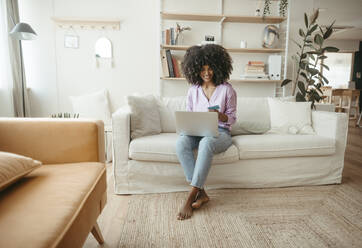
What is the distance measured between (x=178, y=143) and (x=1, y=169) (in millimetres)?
1123

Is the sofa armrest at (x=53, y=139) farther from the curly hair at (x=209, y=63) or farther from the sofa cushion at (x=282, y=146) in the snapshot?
the sofa cushion at (x=282, y=146)

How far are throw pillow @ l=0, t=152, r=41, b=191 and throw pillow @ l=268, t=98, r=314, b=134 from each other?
6.45ft

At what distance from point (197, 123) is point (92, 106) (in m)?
1.84

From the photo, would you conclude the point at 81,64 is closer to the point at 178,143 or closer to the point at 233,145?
the point at 178,143

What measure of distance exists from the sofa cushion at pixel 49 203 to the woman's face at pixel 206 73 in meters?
1.13

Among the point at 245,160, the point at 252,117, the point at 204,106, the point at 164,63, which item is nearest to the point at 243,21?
the point at 164,63

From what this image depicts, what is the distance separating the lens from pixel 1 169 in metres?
0.82

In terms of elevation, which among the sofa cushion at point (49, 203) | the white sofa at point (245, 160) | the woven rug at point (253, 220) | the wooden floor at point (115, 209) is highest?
the sofa cushion at point (49, 203)

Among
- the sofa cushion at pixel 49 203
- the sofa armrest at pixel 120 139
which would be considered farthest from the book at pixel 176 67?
the sofa cushion at pixel 49 203

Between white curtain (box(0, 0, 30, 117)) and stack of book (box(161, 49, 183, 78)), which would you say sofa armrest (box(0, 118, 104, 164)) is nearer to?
white curtain (box(0, 0, 30, 117))

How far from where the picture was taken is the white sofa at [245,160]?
73.1 inches

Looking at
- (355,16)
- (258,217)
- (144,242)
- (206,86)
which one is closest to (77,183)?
(144,242)

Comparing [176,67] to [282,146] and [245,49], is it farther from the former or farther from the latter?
[282,146]

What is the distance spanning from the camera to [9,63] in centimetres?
265
